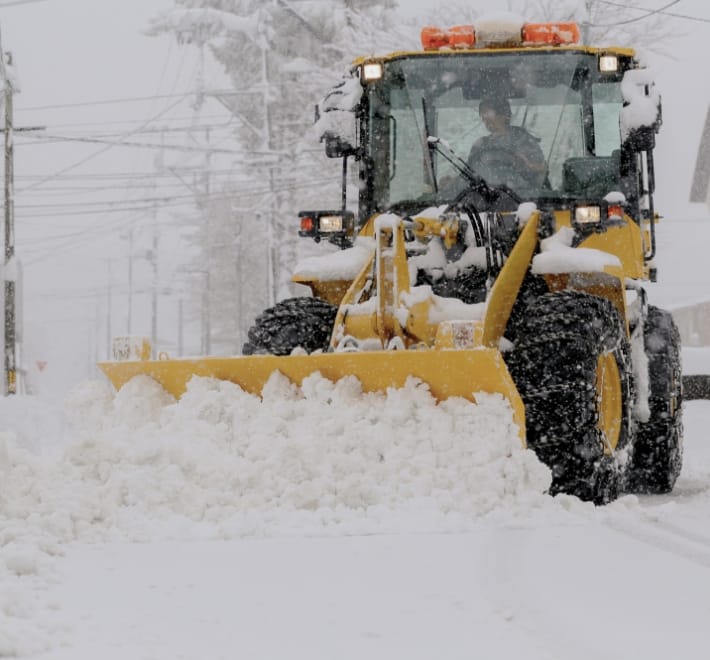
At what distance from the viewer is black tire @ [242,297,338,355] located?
7543 millimetres

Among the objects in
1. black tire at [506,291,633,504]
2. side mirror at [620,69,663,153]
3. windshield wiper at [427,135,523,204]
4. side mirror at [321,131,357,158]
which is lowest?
black tire at [506,291,633,504]

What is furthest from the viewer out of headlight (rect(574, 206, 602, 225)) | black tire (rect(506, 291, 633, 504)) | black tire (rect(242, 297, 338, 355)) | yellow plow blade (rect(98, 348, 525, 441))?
black tire (rect(242, 297, 338, 355))

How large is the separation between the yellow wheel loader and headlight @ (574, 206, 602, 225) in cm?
1

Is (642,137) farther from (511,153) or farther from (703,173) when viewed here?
(703,173)

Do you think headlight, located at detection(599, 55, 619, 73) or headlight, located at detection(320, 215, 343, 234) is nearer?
headlight, located at detection(599, 55, 619, 73)

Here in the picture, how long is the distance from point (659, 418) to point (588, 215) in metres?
1.80

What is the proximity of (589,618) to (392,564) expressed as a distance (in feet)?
3.77

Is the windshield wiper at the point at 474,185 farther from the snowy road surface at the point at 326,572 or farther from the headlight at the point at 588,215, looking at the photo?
the snowy road surface at the point at 326,572

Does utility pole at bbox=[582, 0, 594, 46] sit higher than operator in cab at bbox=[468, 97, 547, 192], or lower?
higher

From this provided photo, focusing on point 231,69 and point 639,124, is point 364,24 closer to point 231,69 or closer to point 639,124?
point 231,69

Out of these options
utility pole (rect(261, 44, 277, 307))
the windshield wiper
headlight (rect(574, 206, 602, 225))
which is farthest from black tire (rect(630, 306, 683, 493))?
utility pole (rect(261, 44, 277, 307))

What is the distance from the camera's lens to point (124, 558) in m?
A: 5.04

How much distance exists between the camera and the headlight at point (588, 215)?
7398 millimetres

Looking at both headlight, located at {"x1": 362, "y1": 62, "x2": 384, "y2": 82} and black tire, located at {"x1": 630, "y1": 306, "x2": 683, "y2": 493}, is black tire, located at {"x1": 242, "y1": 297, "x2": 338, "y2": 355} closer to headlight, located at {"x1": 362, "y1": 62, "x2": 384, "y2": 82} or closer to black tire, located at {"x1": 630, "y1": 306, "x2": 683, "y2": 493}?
headlight, located at {"x1": 362, "y1": 62, "x2": 384, "y2": 82}
